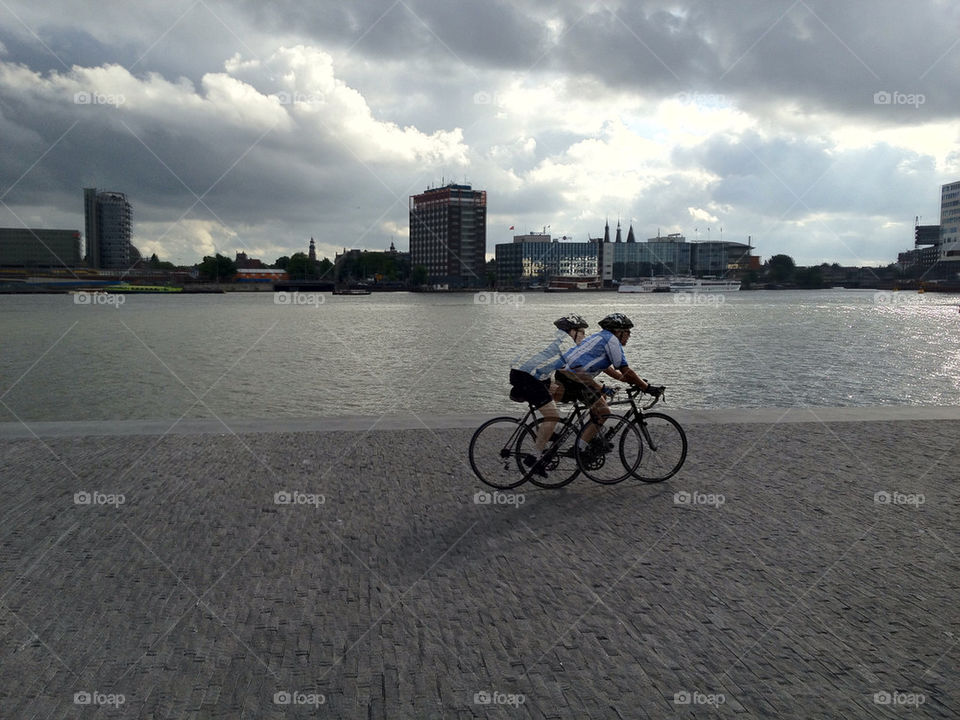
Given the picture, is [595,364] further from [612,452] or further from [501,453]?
[501,453]

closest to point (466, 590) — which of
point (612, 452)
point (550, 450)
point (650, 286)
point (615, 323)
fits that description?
point (550, 450)

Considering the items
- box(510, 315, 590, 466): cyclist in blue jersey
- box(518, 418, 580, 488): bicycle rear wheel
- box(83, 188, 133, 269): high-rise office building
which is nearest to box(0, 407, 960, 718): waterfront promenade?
box(518, 418, 580, 488): bicycle rear wheel

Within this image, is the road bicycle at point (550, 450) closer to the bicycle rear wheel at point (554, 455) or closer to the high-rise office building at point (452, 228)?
the bicycle rear wheel at point (554, 455)

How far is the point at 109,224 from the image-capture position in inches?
3738

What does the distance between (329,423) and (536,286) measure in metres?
190

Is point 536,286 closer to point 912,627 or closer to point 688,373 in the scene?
point 688,373

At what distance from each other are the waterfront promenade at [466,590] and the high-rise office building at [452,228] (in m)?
127

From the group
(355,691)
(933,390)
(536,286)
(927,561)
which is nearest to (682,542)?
(927,561)

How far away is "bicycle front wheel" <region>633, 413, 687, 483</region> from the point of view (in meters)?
8.14

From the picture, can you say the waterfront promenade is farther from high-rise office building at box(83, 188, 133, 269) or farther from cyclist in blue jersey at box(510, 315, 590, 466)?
high-rise office building at box(83, 188, 133, 269)

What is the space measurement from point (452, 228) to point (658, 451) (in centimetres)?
13642

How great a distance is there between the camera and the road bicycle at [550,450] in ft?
25.6

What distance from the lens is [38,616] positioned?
15.2ft

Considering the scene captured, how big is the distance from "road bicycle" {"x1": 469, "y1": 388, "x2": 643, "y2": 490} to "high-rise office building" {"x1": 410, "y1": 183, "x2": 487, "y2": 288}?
127 metres
